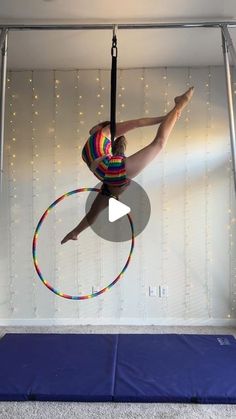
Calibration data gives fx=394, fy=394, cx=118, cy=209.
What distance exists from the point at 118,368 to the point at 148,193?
1761mm

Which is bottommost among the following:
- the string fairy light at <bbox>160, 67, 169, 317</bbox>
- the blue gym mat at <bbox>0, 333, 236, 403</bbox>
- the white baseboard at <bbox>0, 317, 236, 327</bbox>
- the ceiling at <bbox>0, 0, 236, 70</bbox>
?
the blue gym mat at <bbox>0, 333, 236, 403</bbox>

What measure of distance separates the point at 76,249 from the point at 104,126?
1.73 metres

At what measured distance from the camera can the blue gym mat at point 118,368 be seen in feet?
8.48

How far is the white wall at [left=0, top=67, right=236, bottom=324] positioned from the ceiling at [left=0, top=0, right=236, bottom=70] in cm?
23

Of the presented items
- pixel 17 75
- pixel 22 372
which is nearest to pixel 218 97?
pixel 17 75

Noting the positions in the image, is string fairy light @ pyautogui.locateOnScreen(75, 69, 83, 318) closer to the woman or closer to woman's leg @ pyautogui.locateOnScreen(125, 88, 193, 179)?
the woman

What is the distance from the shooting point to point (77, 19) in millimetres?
2896

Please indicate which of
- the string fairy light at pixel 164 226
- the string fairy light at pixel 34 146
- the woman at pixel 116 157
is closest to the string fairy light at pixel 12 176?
the string fairy light at pixel 34 146

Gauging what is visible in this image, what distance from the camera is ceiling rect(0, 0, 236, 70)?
272 cm

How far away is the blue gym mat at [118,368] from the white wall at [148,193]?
45 cm

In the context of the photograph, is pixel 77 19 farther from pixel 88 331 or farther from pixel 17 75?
pixel 88 331

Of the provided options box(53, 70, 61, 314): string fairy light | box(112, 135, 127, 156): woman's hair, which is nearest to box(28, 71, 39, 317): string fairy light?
box(53, 70, 61, 314): string fairy light
